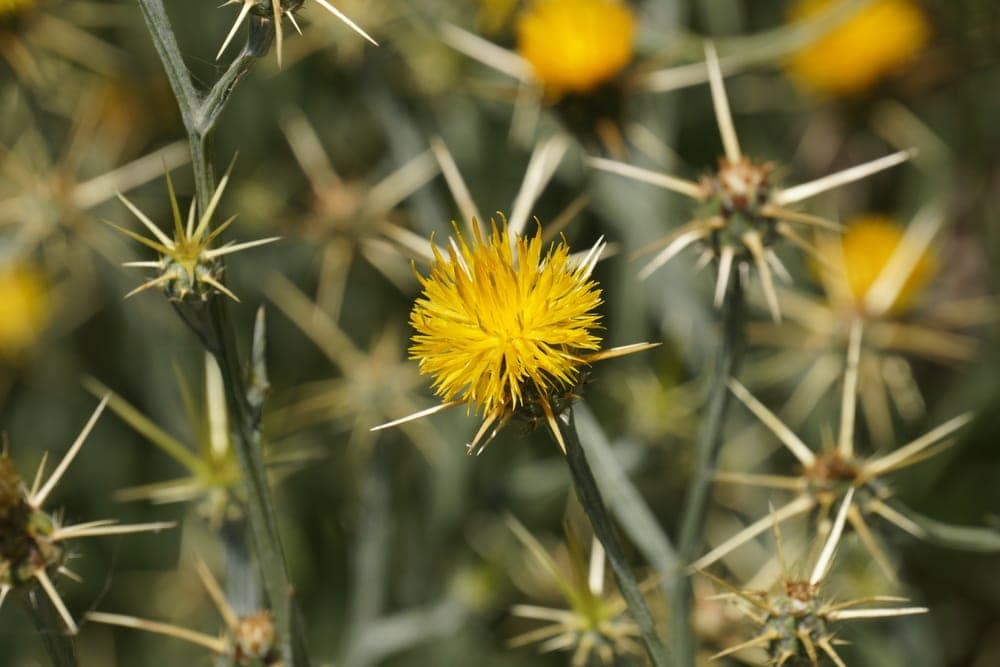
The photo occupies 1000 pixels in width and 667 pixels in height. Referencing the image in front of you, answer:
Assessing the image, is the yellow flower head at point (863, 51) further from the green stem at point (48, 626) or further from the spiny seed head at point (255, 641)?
the green stem at point (48, 626)

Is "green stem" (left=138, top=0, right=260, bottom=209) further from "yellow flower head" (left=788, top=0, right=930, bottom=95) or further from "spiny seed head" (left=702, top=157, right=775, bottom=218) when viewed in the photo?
"yellow flower head" (left=788, top=0, right=930, bottom=95)

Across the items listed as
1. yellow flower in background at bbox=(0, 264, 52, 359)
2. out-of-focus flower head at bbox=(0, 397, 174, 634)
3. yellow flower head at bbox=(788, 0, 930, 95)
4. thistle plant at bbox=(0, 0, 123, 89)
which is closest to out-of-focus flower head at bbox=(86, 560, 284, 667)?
out-of-focus flower head at bbox=(0, 397, 174, 634)

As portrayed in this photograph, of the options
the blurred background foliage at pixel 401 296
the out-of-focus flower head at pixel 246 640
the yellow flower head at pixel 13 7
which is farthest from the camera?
the blurred background foliage at pixel 401 296

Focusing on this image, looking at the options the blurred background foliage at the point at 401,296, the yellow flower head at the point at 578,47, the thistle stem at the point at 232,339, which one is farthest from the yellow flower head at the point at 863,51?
the thistle stem at the point at 232,339

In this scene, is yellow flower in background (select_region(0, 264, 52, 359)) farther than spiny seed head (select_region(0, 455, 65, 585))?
Yes

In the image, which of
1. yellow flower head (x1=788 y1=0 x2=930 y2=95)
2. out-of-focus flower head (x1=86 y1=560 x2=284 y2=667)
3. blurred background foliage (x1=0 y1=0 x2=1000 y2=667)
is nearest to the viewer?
out-of-focus flower head (x1=86 y1=560 x2=284 y2=667)

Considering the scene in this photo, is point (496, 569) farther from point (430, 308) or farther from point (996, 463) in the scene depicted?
point (430, 308)

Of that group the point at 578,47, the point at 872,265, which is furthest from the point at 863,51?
the point at 578,47
